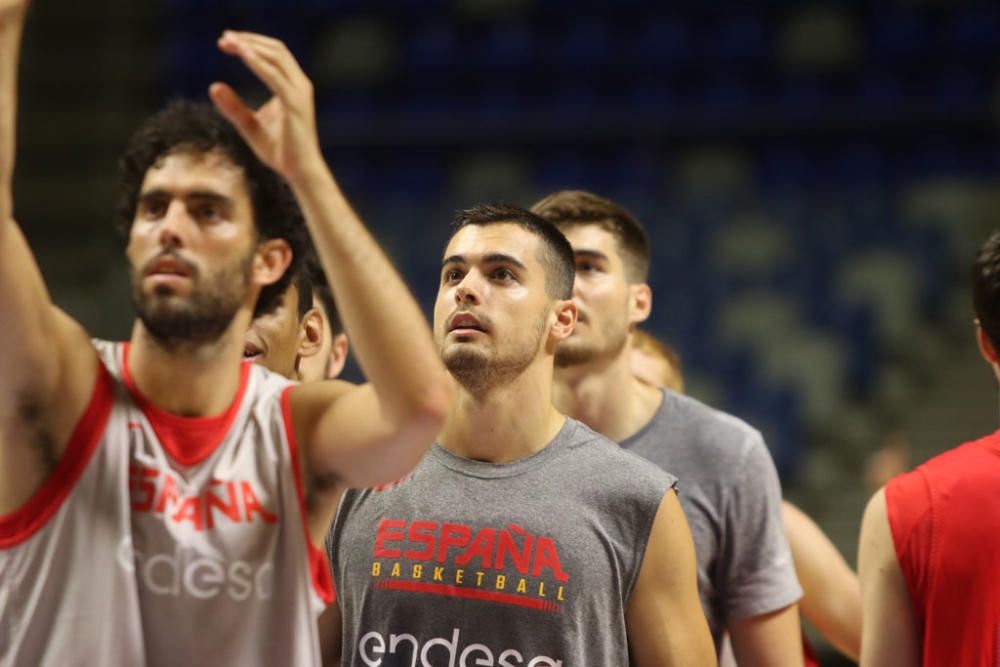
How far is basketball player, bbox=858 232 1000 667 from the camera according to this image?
273cm

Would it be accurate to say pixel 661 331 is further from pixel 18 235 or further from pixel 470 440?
pixel 18 235

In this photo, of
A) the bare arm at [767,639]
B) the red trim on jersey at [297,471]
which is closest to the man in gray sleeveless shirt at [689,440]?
the bare arm at [767,639]

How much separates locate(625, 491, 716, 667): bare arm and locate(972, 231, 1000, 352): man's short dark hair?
0.89m

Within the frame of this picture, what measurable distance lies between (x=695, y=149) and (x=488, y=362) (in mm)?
9665

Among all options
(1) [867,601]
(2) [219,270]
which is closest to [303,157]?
(2) [219,270]

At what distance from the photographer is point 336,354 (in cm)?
390

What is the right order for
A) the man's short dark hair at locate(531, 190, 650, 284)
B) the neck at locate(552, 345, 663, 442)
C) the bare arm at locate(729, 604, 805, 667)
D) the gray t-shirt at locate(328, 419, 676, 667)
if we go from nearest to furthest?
the gray t-shirt at locate(328, 419, 676, 667) < the bare arm at locate(729, 604, 805, 667) < the neck at locate(552, 345, 663, 442) < the man's short dark hair at locate(531, 190, 650, 284)

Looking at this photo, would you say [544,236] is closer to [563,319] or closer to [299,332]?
[563,319]

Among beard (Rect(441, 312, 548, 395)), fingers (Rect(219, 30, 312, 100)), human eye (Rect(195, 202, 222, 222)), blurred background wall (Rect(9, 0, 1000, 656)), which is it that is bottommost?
beard (Rect(441, 312, 548, 395))

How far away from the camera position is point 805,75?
491 inches

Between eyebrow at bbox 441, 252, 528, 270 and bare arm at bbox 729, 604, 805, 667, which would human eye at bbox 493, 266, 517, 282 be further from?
bare arm at bbox 729, 604, 805, 667

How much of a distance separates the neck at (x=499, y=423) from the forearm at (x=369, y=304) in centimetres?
101

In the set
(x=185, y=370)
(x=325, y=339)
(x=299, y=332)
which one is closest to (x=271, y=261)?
(x=185, y=370)

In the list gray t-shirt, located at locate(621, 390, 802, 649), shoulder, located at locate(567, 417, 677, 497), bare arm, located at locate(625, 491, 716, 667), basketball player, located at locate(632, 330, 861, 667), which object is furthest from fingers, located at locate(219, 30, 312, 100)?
basketball player, located at locate(632, 330, 861, 667)
